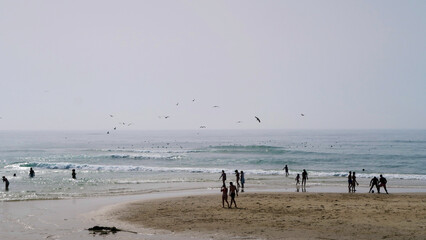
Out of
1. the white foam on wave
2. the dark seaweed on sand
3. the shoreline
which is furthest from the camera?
the white foam on wave

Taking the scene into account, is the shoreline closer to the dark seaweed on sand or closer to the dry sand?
the dark seaweed on sand

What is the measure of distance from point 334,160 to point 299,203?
43.0 meters

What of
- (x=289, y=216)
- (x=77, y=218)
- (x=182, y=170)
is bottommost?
(x=182, y=170)

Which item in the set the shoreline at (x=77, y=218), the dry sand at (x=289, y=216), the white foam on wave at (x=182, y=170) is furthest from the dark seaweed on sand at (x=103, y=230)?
the white foam on wave at (x=182, y=170)

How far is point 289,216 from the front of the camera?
19.2 metres

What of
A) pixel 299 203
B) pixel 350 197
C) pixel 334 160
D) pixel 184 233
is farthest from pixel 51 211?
pixel 334 160

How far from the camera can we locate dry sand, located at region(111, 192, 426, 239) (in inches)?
622

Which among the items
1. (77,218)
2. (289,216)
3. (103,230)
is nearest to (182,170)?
(77,218)

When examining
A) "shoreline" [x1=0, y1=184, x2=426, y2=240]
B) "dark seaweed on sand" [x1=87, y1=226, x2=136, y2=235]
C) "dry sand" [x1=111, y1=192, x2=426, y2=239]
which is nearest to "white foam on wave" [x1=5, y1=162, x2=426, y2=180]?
"shoreline" [x1=0, y1=184, x2=426, y2=240]

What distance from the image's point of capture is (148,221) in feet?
61.2

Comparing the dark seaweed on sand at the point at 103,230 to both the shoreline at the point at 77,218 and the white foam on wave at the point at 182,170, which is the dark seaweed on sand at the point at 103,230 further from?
the white foam on wave at the point at 182,170

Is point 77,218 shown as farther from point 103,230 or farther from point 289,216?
point 289,216

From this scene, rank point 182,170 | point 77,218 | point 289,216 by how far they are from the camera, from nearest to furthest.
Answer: point 289,216, point 77,218, point 182,170

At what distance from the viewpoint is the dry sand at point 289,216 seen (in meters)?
15.8
